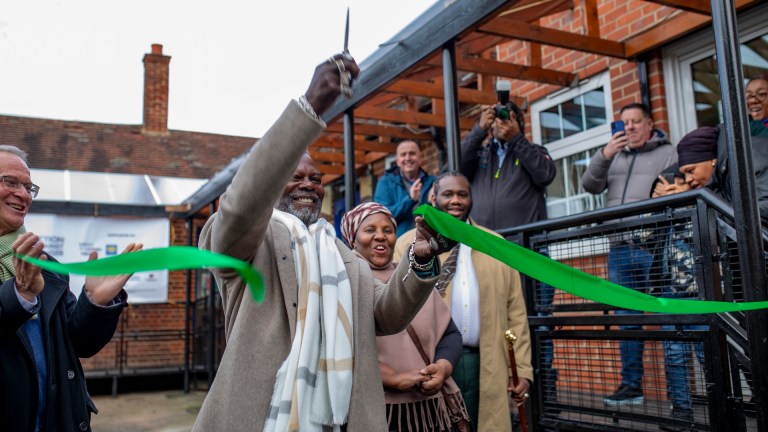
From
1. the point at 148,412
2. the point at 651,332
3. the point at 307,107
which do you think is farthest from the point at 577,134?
the point at 148,412

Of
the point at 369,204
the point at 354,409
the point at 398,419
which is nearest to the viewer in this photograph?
the point at 354,409

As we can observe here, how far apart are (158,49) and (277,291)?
648 inches

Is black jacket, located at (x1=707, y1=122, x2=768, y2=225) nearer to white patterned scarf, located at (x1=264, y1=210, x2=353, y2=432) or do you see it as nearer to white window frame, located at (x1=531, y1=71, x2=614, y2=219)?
white patterned scarf, located at (x1=264, y1=210, x2=353, y2=432)

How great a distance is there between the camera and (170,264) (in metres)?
1.55

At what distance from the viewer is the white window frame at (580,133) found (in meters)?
6.01

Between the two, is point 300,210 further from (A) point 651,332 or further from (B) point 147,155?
(B) point 147,155

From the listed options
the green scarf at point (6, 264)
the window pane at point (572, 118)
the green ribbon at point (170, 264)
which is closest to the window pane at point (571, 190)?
the window pane at point (572, 118)

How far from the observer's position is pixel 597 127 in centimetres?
611

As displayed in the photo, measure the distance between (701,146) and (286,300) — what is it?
8.86ft

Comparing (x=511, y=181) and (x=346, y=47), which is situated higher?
(x=511, y=181)

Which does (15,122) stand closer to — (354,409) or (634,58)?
(634,58)

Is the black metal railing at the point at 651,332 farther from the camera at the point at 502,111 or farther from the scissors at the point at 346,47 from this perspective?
the scissors at the point at 346,47

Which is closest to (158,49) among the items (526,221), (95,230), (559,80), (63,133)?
(63,133)

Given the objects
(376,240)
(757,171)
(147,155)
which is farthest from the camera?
(147,155)
